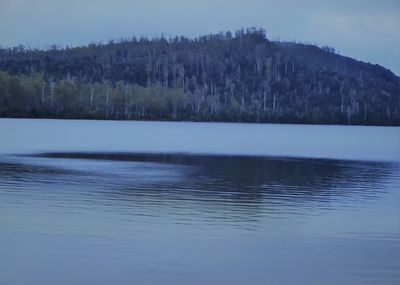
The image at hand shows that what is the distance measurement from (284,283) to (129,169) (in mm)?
26545

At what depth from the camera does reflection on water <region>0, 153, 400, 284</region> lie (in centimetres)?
1549

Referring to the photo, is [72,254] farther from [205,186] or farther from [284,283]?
[205,186]

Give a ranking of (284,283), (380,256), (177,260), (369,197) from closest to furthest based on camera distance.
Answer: (284,283)
(177,260)
(380,256)
(369,197)

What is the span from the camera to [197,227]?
67.4ft

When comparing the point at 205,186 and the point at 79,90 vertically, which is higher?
the point at 79,90

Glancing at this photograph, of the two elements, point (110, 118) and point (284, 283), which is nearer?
point (284, 283)

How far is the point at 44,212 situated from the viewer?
22.5 meters

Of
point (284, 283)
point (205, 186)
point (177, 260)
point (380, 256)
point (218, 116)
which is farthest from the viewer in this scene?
point (218, 116)

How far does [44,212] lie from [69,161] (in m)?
23.8

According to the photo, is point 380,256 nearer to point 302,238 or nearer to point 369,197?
point 302,238

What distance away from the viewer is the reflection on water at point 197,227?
15.5 metres

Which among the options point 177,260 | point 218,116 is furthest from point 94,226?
point 218,116

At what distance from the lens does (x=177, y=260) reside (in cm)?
1631

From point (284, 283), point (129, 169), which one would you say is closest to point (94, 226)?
point (284, 283)
